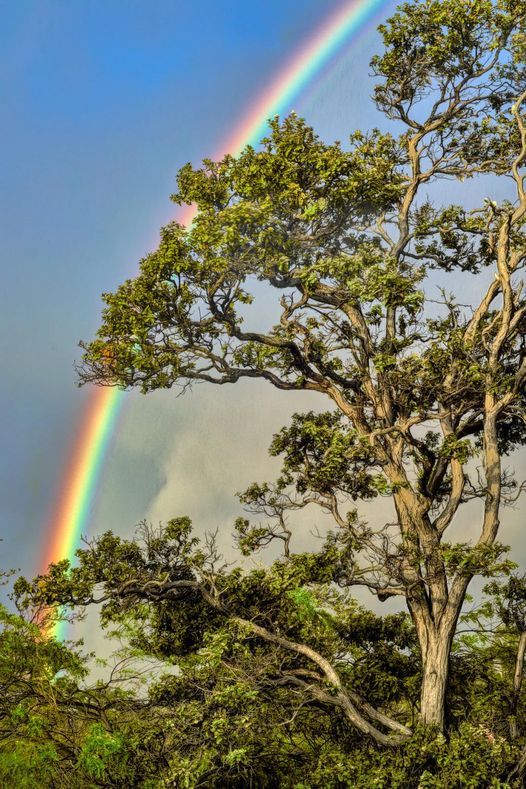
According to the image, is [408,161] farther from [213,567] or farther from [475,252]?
[213,567]

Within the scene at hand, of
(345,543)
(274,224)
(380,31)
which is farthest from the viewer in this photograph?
(380,31)

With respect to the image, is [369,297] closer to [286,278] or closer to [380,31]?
[286,278]

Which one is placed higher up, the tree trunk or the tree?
the tree

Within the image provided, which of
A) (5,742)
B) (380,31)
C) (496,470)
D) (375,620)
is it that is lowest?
(5,742)

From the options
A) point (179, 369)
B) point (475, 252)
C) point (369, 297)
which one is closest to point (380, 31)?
point (475, 252)

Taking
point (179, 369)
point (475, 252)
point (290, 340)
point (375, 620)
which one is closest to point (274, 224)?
point (290, 340)

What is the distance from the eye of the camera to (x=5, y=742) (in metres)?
14.9

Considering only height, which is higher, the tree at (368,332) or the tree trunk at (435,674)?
the tree at (368,332)

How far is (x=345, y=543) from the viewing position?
14.5 meters

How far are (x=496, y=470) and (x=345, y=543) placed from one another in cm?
324

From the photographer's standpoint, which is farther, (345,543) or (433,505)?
(433,505)

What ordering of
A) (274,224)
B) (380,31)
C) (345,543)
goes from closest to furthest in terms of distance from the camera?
(345,543)
(274,224)
(380,31)

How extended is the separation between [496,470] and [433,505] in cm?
208

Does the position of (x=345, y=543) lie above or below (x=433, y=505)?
below
